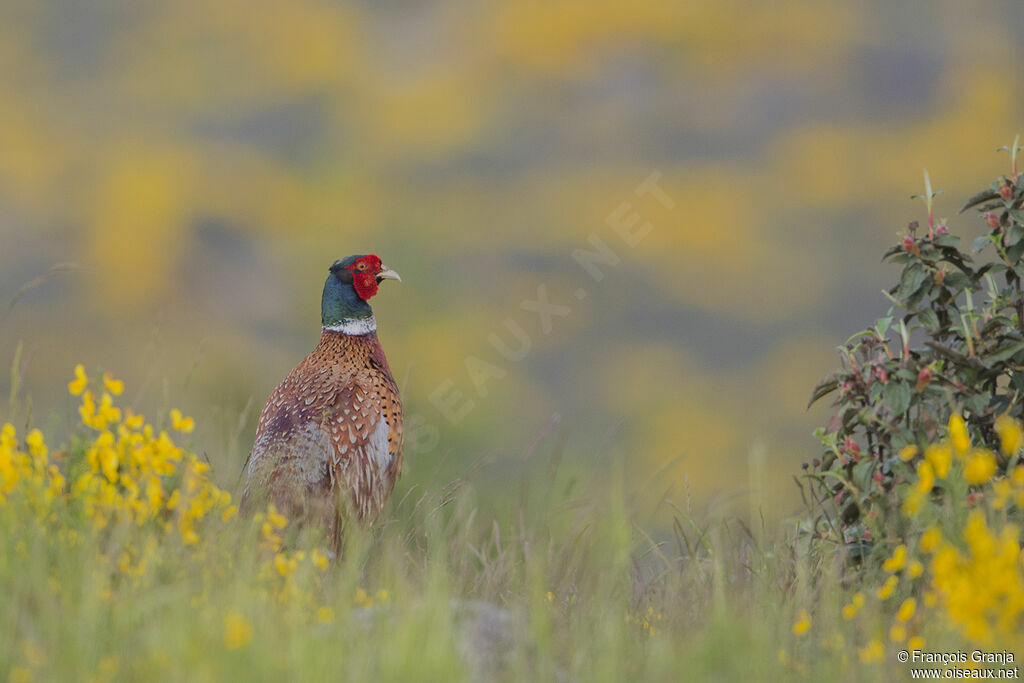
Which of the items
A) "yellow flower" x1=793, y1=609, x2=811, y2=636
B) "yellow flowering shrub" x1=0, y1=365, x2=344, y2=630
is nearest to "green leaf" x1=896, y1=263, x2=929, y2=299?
"yellow flower" x1=793, y1=609, x2=811, y2=636

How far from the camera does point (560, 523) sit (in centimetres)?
439

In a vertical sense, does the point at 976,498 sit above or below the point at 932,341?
below

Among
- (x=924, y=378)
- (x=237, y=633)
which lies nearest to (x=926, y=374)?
(x=924, y=378)

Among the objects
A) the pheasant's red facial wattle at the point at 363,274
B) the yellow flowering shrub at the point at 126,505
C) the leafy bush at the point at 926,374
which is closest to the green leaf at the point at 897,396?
the leafy bush at the point at 926,374

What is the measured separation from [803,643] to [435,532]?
1407 millimetres

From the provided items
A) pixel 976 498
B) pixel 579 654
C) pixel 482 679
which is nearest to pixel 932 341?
pixel 976 498

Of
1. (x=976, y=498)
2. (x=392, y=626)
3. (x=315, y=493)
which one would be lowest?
(x=392, y=626)

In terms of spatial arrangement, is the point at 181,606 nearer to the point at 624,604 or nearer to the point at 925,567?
the point at 624,604

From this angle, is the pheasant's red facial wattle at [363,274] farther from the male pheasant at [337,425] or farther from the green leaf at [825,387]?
the green leaf at [825,387]

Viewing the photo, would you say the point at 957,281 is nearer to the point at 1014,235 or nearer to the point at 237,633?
the point at 1014,235

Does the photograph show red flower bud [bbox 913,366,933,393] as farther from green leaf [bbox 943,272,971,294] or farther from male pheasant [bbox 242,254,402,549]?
male pheasant [bbox 242,254,402,549]

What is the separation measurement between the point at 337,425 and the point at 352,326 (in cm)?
51

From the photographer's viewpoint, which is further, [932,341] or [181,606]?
[932,341]

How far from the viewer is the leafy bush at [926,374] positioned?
3.89 metres
